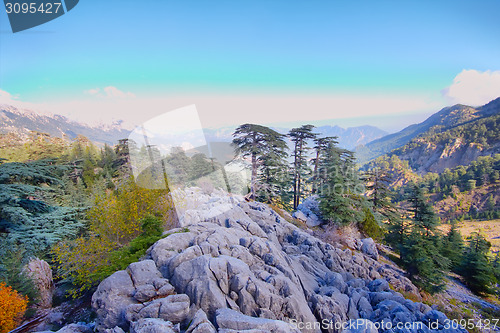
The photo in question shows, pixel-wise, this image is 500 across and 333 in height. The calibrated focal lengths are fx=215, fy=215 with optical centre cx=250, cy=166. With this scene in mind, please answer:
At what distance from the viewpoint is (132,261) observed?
10.3m

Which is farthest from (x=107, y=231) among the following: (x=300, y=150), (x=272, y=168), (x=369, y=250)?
(x=300, y=150)

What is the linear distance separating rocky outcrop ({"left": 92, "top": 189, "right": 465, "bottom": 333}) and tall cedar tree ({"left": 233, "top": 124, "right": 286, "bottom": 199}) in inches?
463

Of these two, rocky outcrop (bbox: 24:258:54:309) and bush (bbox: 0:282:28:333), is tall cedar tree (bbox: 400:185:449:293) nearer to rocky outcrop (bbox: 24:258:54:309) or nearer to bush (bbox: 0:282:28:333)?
bush (bbox: 0:282:28:333)

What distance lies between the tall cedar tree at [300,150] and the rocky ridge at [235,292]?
17780 millimetres

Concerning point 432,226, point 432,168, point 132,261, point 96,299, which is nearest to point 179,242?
point 132,261

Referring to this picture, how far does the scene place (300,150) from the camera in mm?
32969

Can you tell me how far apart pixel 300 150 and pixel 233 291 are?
2649cm

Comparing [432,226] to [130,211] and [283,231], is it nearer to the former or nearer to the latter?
[283,231]

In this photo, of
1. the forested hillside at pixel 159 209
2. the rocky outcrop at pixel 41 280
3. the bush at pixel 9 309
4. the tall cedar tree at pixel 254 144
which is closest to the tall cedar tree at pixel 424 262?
the forested hillside at pixel 159 209

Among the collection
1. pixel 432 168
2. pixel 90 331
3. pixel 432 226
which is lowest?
pixel 432 168

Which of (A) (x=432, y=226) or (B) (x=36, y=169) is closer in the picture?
(B) (x=36, y=169)

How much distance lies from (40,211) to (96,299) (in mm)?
12984

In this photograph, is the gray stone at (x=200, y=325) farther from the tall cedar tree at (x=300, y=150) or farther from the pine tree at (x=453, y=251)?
the pine tree at (x=453, y=251)

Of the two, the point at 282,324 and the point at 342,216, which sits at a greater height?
the point at 282,324
